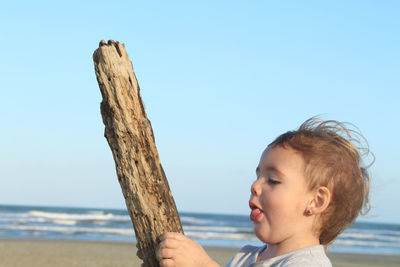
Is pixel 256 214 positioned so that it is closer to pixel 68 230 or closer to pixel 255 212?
pixel 255 212

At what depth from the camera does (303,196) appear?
2279mm

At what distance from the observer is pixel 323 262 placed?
226 centimetres

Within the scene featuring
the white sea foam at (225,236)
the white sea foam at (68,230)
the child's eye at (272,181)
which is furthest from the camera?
the white sea foam at (68,230)

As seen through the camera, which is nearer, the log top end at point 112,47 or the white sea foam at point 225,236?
the log top end at point 112,47

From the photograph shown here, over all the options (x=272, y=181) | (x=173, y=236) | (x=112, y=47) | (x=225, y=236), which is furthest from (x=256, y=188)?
(x=225, y=236)

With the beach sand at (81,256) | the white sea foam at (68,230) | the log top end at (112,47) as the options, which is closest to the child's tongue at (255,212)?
the log top end at (112,47)

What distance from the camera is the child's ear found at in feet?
7.52

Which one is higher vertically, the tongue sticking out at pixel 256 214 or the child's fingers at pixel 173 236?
the tongue sticking out at pixel 256 214

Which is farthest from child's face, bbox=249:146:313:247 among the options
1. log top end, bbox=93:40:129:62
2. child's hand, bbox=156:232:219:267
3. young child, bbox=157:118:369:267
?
log top end, bbox=93:40:129:62

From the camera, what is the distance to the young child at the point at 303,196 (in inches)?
89.2

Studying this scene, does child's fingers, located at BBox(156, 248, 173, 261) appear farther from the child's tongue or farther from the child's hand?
the child's tongue

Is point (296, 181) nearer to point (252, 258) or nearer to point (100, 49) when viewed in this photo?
point (252, 258)

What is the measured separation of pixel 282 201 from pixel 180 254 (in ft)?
1.70

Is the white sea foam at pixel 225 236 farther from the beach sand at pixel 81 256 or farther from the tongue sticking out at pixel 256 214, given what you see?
the tongue sticking out at pixel 256 214
